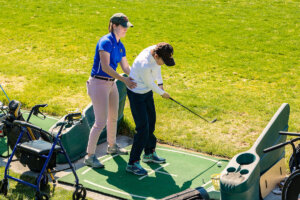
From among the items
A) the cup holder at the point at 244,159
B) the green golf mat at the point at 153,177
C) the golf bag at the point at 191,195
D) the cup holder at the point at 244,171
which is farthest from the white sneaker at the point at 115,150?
the cup holder at the point at 244,171

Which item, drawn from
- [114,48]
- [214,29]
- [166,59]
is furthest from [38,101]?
[214,29]

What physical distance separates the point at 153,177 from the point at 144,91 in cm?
128

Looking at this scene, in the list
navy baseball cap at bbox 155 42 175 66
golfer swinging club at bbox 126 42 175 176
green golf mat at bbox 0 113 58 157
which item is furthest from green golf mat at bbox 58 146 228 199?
navy baseball cap at bbox 155 42 175 66

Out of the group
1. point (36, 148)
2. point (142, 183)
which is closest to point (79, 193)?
point (36, 148)

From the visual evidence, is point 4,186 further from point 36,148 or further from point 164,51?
point 164,51

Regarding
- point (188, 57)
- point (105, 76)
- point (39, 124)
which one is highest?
point (105, 76)

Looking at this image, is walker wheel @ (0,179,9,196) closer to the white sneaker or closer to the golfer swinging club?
the golfer swinging club

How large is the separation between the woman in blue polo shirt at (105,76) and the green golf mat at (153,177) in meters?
0.33

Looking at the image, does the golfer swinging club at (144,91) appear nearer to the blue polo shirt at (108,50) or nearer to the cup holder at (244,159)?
the blue polo shirt at (108,50)

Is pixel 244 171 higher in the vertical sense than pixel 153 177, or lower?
higher

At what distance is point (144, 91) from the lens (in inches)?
272

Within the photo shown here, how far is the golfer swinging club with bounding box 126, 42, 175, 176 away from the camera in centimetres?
670

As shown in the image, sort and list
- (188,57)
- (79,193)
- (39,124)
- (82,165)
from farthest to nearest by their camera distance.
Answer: (188,57) < (39,124) < (82,165) < (79,193)

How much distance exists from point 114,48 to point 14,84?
19.5ft
